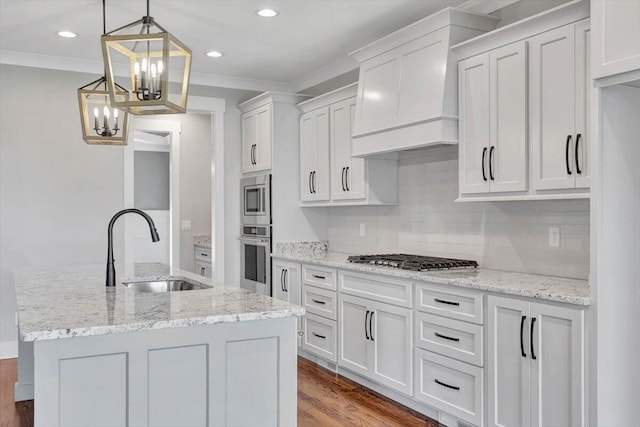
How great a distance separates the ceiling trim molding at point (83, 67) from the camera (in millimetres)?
4953

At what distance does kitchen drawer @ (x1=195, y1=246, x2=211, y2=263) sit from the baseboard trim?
233 cm

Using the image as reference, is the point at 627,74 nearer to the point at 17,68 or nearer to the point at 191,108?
the point at 191,108

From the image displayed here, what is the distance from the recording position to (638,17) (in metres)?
2.20

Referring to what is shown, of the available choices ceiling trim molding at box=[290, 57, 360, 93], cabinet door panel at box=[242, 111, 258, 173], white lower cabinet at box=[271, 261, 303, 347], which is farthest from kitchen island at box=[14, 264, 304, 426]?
cabinet door panel at box=[242, 111, 258, 173]

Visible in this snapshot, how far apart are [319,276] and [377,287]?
0.86 metres

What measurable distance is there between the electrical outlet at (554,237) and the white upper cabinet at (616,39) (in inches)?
43.0

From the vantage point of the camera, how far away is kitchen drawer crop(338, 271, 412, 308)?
142 inches

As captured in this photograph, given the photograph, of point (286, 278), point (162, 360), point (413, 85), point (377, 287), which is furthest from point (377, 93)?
point (162, 360)

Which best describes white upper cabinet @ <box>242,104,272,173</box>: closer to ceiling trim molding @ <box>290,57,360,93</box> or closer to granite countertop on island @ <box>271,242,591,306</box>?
ceiling trim molding @ <box>290,57,360,93</box>

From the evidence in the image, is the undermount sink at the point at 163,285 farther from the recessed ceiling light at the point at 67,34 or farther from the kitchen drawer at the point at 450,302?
the recessed ceiling light at the point at 67,34

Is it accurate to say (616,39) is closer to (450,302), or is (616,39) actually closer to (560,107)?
(560,107)

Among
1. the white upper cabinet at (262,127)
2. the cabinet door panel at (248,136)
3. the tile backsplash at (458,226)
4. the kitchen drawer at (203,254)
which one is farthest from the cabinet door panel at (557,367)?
the kitchen drawer at (203,254)

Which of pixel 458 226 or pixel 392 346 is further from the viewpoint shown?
pixel 458 226

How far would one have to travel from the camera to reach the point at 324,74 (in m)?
5.42
